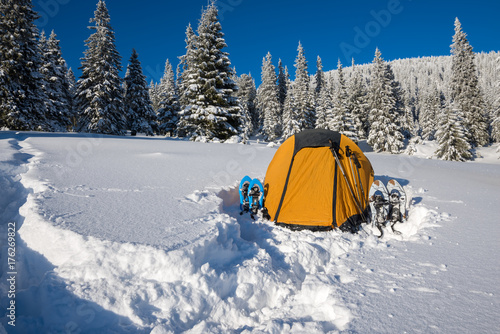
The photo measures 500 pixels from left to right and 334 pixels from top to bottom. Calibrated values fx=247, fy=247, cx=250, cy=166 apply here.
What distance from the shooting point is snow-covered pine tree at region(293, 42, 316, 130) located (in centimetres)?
3506

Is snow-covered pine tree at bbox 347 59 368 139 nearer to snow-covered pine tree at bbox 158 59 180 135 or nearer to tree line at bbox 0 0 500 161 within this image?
tree line at bbox 0 0 500 161

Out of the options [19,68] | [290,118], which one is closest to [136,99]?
[19,68]

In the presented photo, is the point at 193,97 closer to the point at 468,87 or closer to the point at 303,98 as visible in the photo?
the point at 303,98

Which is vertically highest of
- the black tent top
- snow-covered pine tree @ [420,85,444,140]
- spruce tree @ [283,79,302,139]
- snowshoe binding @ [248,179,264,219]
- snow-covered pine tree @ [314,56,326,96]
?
snow-covered pine tree @ [314,56,326,96]

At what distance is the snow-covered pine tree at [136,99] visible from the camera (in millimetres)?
26625

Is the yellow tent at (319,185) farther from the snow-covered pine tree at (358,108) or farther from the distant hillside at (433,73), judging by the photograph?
the distant hillside at (433,73)

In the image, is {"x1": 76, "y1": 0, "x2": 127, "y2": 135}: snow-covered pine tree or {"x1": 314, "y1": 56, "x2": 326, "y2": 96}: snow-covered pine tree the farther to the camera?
{"x1": 314, "y1": 56, "x2": 326, "y2": 96}: snow-covered pine tree

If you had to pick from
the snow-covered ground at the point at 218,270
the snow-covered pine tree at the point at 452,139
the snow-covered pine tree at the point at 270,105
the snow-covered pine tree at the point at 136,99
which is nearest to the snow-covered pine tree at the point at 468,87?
the snow-covered pine tree at the point at 452,139

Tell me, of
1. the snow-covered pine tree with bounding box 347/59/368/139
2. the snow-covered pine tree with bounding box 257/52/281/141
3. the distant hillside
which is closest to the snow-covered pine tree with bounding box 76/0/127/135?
the snow-covered pine tree with bounding box 257/52/281/141

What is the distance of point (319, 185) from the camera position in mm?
4598

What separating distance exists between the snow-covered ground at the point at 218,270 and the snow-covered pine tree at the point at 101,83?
2023 centimetres

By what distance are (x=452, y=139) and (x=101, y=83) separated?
32554 millimetres

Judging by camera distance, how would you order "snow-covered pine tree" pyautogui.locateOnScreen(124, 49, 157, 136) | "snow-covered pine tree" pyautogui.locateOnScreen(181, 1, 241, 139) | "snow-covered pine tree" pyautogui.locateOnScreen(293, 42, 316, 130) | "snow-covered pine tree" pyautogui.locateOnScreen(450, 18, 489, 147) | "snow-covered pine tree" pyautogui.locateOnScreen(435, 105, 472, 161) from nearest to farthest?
"snow-covered pine tree" pyautogui.locateOnScreen(181, 1, 241, 139) < "snow-covered pine tree" pyautogui.locateOnScreen(435, 105, 472, 161) < "snow-covered pine tree" pyautogui.locateOnScreen(124, 49, 157, 136) < "snow-covered pine tree" pyautogui.locateOnScreen(450, 18, 489, 147) < "snow-covered pine tree" pyautogui.locateOnScreen(293, 42, 316, 130)

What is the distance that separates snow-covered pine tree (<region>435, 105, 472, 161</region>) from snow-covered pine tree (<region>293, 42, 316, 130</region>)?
1508 cm
